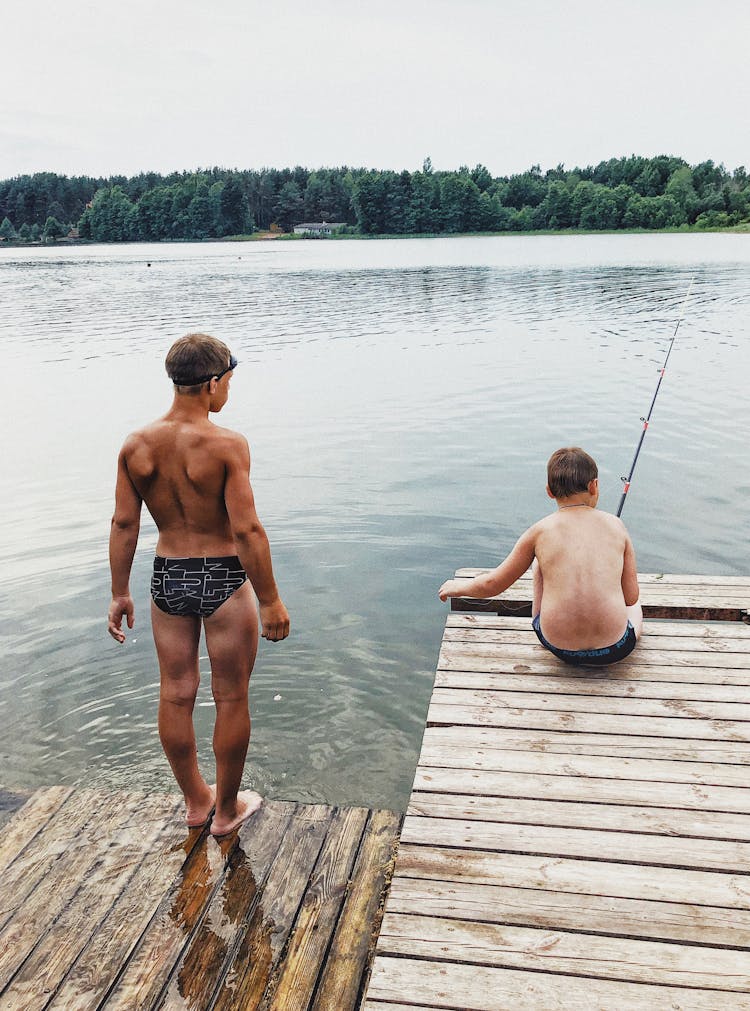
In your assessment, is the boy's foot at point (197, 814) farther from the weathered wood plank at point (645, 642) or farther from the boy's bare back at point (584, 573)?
the boy's bare back at point (584, 573)

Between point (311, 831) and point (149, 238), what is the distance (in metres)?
131

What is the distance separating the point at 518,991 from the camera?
2184mm

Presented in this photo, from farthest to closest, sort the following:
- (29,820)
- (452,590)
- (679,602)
Result: (679,602) < (452,590) < (29,820)

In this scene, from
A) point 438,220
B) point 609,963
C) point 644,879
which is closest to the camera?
point 609,963

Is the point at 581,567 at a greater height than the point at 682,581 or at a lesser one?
greater

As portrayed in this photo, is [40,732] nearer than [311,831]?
No

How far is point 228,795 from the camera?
3.34 m

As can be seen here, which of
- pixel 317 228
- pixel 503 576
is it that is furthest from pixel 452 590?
pixel 317 228

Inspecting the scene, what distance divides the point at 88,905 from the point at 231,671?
3.29 ft

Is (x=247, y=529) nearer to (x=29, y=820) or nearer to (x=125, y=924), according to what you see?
(x=125, y=924)

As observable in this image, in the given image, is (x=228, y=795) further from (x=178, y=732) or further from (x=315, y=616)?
(x=315, y=616)

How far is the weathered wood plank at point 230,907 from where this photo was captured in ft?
8.64

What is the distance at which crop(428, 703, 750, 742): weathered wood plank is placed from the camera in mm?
3357

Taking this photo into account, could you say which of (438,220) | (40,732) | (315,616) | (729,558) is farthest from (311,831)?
(438,220)
